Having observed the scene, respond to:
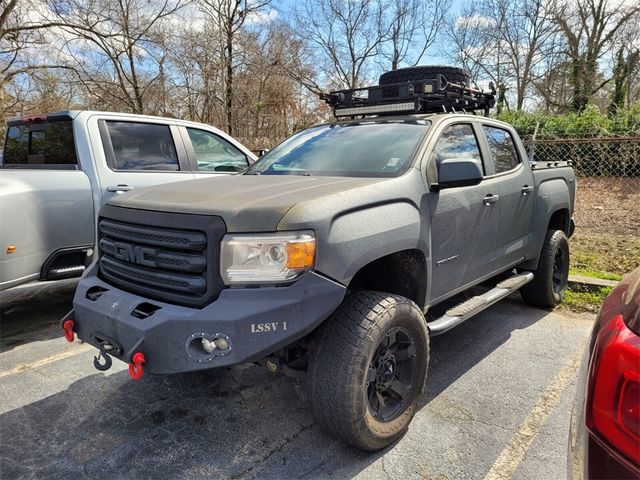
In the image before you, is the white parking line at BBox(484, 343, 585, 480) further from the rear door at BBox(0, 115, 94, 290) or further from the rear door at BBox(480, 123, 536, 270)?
the rear door at BBox(0, 115, 94, 290)

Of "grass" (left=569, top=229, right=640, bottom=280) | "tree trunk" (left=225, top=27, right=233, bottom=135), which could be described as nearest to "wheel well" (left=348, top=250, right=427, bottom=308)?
"grass" (left=569, top=229, right=640, bottom=280)

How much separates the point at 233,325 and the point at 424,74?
4.15 meters

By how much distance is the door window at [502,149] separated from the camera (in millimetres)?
3987

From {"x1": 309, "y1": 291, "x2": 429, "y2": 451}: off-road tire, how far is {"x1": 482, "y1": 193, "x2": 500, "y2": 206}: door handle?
1.36m

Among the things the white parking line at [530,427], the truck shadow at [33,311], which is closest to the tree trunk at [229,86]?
the truck shadow at [33,311]

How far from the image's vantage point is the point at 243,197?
242 cm

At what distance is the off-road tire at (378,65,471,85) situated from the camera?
5188mm

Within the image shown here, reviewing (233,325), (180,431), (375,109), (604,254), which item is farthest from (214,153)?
(604,254)

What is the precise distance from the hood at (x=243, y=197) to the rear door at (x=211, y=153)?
2235mm

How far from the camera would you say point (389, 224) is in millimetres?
2564

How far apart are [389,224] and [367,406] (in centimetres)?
97

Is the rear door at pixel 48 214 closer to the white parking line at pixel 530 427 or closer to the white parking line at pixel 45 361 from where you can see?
the white parking line at pixel 45 361

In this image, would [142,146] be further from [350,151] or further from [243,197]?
[243,197]

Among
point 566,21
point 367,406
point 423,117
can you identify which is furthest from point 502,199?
point 566,21
